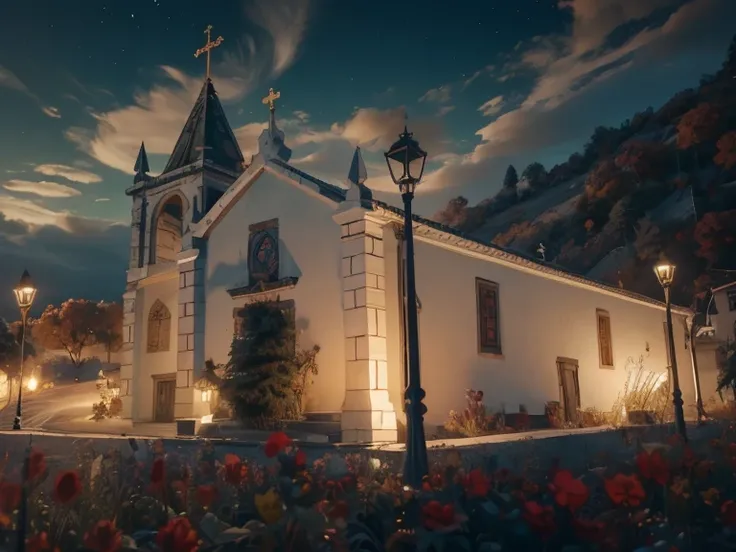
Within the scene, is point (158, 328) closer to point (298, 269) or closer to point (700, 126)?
point (298, 269)

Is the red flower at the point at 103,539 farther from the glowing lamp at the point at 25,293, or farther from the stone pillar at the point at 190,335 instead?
the glowing lamp at the point at 25,293

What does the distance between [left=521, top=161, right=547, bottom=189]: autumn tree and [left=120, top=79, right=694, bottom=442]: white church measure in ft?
196

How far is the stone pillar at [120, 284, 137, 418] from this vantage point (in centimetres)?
1975

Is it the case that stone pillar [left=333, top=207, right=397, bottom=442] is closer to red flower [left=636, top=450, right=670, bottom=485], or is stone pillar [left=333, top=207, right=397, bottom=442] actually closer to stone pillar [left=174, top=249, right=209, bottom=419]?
stone pillar [left=174, top=249, right=209, bottom=419]

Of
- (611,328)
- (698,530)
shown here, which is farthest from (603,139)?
(698,530)

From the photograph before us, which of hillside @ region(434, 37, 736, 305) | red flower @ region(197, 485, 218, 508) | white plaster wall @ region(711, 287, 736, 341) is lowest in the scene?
red flower @ region(197, 485, 218, 508)

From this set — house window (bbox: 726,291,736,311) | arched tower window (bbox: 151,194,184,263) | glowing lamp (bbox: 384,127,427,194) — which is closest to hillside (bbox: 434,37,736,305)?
house window (bbox: 726,291,736,311)

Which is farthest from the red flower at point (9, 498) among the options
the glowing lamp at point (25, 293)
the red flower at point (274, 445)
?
the glowing lamp at point (25, 293)

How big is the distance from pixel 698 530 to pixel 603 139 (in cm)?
7543

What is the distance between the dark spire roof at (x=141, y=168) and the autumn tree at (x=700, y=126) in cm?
4003

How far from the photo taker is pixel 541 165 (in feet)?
267

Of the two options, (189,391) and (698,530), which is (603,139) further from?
(698,530)

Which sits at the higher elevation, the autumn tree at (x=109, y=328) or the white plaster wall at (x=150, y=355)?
the autumn tree at (x=109, y=328)

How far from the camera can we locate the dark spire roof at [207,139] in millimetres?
20984
